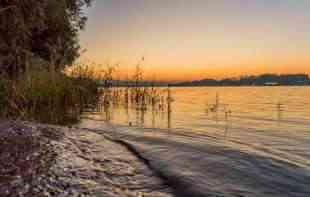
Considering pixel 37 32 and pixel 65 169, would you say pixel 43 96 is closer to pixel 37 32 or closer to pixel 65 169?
pixel 65 169

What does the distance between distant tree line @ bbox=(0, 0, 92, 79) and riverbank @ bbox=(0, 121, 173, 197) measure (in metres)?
5.70

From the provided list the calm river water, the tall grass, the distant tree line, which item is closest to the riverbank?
the calm river water

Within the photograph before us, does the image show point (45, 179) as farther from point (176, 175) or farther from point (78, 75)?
point (78, 75)

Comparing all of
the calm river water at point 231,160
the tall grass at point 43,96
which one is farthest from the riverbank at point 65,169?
the tall grass at point 43,96

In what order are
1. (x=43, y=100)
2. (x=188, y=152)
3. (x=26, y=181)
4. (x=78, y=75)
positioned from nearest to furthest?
(x=26, y=181)
(x=188, y=152)
(x=43, y=100)
(x=78, y=75)

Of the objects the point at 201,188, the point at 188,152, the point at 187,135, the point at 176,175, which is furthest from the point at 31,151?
the point at 187,135

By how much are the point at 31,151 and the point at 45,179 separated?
1.03m

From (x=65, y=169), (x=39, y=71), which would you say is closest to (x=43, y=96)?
(x=39, y=71)

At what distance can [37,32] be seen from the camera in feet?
56.6

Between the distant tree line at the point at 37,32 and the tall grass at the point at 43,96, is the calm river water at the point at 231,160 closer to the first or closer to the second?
the tall grass at the point at 43,96

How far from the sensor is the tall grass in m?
8.62

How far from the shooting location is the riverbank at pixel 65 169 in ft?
10.0

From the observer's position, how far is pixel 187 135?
7820 mm

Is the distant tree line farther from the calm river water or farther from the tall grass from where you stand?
the calm river water
